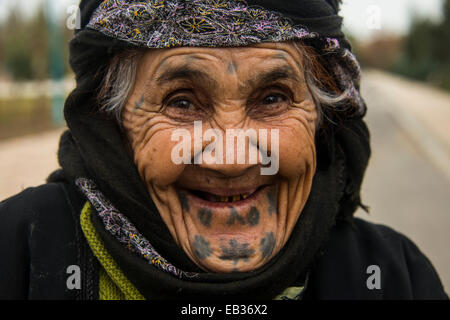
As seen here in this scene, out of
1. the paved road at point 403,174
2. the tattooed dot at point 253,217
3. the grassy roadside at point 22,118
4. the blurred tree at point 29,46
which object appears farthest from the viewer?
the blurred tree at point 29,46

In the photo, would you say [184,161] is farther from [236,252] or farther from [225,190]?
[236,252]

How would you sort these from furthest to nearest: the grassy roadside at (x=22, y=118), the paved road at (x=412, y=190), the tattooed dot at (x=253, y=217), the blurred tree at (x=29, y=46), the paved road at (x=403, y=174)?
the blurred tree at (x=29, y=46)
the grassy roadside at (x=22, y=118)
the paved road at (x=403, y=174)
the paved road at (x=412, y=190)
the tattooed dot at (x=253, y=217)

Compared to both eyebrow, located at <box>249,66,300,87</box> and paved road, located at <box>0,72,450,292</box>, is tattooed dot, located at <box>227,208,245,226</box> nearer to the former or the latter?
eyebrow, located at <box>249,66,300,87</box>

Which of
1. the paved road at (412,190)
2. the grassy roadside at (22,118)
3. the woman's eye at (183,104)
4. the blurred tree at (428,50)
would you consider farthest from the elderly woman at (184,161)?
the blurred tree at (428,50)

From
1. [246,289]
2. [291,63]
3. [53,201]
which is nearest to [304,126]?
[291,63]

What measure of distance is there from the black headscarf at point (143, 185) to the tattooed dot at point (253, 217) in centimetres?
15

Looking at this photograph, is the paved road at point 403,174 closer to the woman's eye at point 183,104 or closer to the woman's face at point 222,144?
the woman's face at point 222,144

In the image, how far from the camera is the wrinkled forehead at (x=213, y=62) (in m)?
1.47

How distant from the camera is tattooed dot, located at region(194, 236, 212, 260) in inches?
60.4

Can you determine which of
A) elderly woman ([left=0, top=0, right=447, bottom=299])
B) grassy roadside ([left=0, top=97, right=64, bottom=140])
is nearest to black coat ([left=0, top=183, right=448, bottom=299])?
elderly woman ([left=0, top=0, right=447, bottom=299])

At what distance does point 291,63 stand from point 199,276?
2.46ft

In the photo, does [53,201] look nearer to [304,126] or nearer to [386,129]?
[304,126]

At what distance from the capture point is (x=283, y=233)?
1.64 meters
